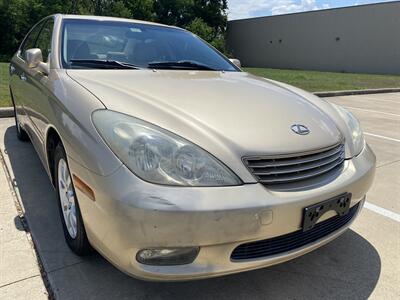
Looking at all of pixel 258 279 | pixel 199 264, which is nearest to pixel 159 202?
pixel 199 264

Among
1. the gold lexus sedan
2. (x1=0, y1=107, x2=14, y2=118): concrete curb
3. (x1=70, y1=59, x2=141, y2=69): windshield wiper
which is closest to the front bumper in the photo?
the gold lexus sedan

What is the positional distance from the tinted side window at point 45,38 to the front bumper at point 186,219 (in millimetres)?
1611

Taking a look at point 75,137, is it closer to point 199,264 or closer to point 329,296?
point 199,264

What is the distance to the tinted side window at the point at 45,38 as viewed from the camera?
10.2 feet

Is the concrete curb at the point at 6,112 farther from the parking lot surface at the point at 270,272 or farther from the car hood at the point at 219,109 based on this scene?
the car hood at the point at 219,109

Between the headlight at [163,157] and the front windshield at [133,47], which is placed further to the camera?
the front windshield at [133,47]

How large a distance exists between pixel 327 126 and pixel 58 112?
1601mm

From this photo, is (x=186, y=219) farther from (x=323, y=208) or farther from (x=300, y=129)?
(x=300, y=129)

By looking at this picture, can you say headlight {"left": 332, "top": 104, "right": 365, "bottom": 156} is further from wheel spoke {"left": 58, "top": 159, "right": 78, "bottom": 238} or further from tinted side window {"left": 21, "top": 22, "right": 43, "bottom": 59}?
tinted side window {"left": 21, "top": 22, "right": 43, "bottom": 59}

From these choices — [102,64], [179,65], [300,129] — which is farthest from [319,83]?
[300,129]

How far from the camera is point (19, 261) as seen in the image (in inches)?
90.4

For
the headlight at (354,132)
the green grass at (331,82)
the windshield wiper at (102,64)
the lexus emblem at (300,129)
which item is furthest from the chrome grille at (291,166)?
the green grass at (331,82)

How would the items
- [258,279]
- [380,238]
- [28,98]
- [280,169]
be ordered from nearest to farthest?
[280,169]
[258,279]
[380,238]
[28,98]

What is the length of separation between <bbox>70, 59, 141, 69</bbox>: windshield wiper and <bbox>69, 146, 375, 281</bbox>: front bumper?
1.08 metres
